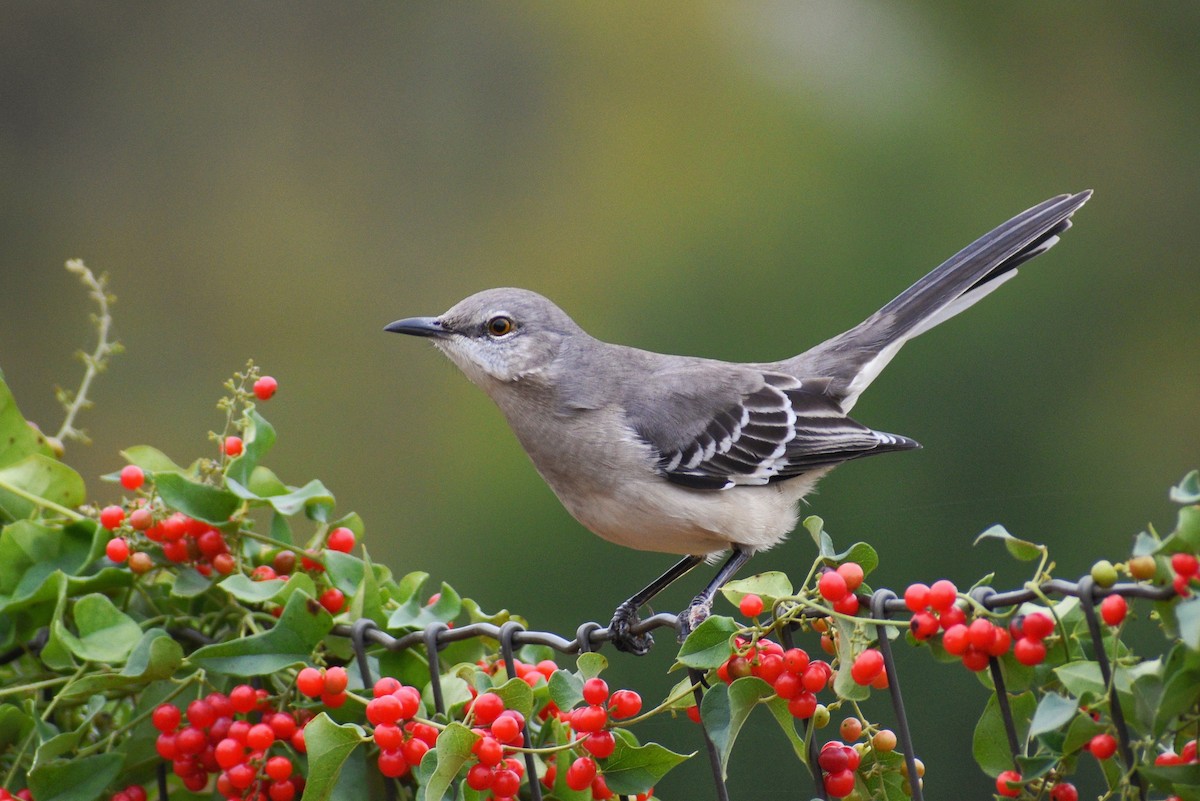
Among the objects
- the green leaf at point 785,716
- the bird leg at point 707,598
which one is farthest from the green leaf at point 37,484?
the green leaf at point 785,716

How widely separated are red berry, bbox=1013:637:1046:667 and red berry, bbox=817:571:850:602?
0.14 meters

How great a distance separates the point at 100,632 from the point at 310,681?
265 mm

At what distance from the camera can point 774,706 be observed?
984mm

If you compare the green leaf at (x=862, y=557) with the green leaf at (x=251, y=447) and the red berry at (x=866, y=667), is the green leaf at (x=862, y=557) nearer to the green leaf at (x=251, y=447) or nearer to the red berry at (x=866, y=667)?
the red berry at (x=866, y=667)

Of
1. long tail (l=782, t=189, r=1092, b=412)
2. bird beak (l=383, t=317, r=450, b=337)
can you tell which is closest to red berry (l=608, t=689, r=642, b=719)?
bird beak (l=383, t=317, r=450, b=337)

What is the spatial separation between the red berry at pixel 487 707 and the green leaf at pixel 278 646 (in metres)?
0.23

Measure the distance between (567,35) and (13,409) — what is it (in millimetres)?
3858

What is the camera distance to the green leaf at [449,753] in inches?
38.4

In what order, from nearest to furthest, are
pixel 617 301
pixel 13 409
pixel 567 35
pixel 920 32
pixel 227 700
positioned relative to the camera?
pixel 227 700 → pixel 13 409 → pixel 617 301 → pixel 920 32 → pixel 567 35

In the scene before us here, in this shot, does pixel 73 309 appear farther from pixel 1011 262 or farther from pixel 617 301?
pixel 1011 262

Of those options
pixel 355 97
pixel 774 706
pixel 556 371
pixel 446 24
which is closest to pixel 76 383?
pixel 355 97

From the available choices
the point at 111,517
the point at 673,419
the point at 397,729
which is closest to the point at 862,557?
the point at 397,729

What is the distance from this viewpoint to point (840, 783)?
102cm

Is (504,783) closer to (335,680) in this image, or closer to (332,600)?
(335,680)
